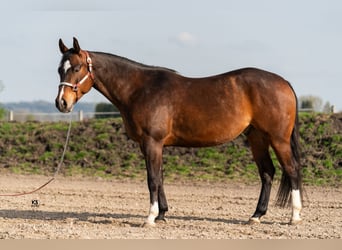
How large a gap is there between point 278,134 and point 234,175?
7.35 metres

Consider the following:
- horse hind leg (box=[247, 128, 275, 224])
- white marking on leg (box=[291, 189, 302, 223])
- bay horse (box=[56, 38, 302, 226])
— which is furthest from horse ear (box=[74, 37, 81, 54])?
white marking on leg (box=[291, 189, 302, 223])

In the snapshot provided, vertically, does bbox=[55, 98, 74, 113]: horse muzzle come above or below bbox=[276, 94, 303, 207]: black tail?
above

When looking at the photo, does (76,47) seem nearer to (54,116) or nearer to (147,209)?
(147,209)

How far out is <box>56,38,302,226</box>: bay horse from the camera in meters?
9.31

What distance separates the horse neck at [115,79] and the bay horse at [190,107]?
0.05ft

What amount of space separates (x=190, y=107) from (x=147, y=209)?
256cm

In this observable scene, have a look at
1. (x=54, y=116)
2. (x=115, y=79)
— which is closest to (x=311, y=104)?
(x=54, y=116)

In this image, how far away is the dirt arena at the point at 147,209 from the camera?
8539 mm

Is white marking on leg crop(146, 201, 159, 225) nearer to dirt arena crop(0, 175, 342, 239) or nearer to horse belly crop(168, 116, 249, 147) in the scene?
dirt arena crop(0, 175, 342, 239)

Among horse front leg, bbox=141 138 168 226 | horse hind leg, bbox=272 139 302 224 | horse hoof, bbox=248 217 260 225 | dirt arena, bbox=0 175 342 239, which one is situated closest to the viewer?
dirt arena, bbox=0 175 342 239

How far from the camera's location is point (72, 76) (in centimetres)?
934

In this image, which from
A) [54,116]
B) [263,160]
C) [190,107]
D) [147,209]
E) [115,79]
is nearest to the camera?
[190,107]

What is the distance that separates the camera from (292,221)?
372 inches

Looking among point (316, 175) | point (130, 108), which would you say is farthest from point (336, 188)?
point (130, 108)
